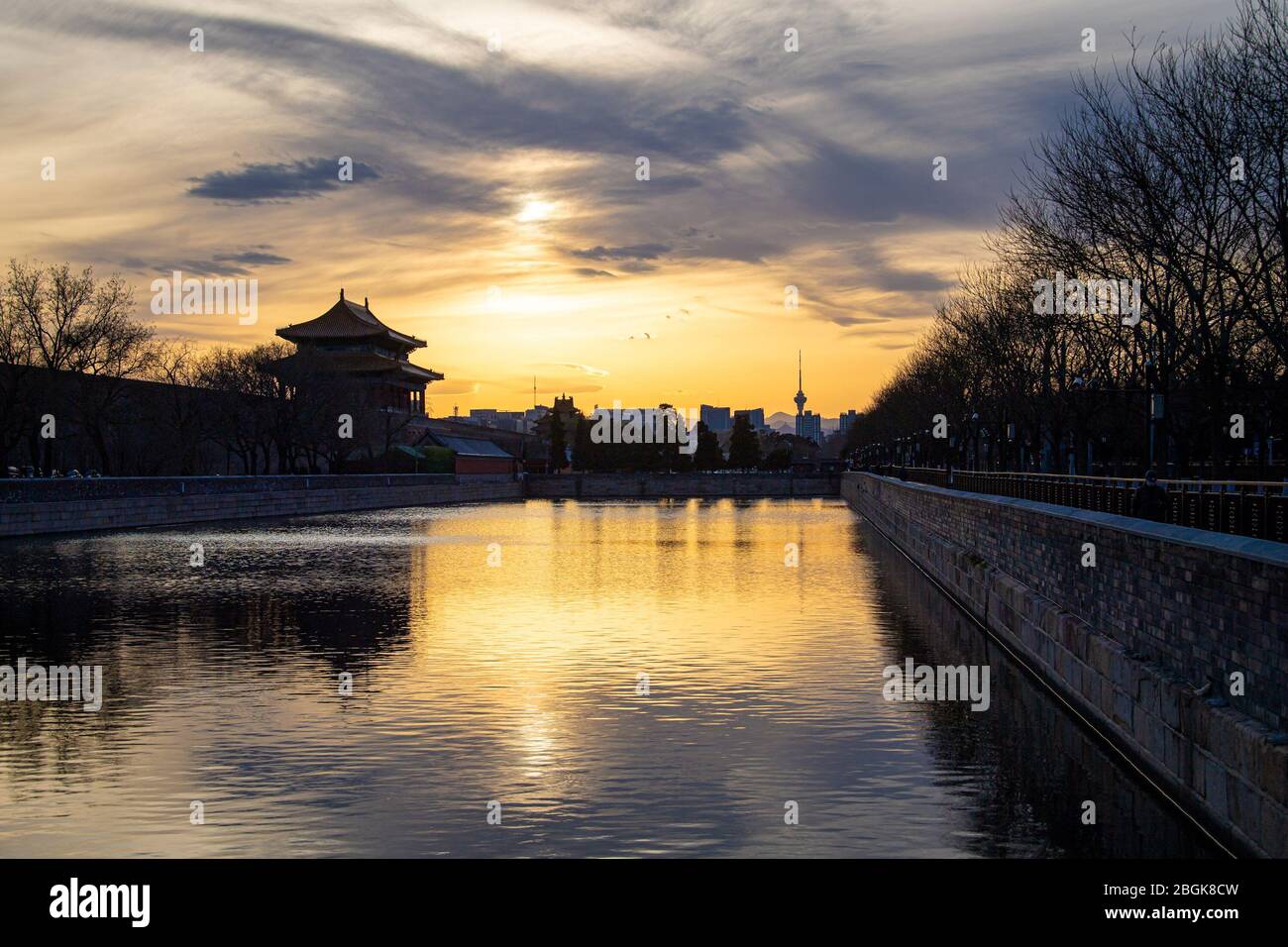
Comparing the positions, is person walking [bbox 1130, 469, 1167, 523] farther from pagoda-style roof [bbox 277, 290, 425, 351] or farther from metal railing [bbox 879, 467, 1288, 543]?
pagoda-style roof [bbox 277, 290, 425, 351]

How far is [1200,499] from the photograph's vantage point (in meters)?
19.9

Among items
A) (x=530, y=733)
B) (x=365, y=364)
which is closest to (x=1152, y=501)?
(x=530, y=733)

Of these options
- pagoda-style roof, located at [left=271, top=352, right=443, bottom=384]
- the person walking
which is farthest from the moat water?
pagoda-style roof, located at [left=271, top=352, right=443, bottom=384]

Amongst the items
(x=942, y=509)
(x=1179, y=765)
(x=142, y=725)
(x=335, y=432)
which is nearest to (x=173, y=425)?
(x=335, y=432)

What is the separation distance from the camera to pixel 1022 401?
64375 millimetres

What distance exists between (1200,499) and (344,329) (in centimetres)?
10938

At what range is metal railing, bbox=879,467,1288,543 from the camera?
16.1 metres

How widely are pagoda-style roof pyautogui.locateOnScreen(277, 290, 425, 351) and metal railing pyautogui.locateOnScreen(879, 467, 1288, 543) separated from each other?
3540 inches

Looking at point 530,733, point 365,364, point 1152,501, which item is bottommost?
point 530,733

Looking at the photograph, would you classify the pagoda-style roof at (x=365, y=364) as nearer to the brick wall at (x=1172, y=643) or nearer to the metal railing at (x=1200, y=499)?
the metal railing at (x=1200, y=499)

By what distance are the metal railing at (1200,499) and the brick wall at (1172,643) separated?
4.58ft

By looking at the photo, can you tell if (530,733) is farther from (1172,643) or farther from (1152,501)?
(1152,501)

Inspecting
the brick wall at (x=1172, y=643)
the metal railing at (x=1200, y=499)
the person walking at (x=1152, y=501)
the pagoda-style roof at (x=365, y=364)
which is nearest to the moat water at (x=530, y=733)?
the brick wall at (x=1172, y=643)
